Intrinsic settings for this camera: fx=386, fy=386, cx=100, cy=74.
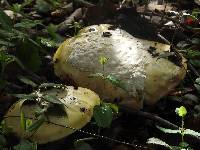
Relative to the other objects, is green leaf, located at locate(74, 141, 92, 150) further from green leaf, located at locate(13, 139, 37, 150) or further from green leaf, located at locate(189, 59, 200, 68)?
green leaf, located at locate(189, 59, 200, 68)

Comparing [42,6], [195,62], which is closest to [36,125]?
[195,62]

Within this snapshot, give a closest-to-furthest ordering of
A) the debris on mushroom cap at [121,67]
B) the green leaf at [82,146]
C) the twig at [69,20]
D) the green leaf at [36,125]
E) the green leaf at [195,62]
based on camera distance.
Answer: the green leaf at [36,125]
the green leaf at [82,146]
the debris on mushroom cap at [121,67]
the green leaf at [195,62]
the twig at [69,20]

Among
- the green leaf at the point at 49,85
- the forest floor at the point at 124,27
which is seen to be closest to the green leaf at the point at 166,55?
the forest floor at the point at 124,27

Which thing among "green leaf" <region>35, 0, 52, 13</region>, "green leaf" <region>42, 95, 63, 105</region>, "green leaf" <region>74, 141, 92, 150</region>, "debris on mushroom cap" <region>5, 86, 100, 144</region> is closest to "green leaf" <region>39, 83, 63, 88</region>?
"debris on mushroom cap" <region>5, 86, 100, 144</region>

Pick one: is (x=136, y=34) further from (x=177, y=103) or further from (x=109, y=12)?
(x=177, y=103)

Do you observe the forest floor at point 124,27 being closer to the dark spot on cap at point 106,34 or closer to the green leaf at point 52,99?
the green leaf at point 52,99

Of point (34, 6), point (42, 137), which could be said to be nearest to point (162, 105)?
point (42, 137)

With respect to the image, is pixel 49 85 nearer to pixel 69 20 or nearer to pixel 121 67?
pixel 121 67
